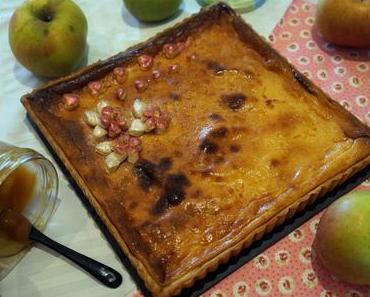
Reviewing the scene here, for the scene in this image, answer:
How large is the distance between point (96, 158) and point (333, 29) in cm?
68

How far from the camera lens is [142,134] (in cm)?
108

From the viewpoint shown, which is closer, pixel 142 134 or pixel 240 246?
pixel 240 246

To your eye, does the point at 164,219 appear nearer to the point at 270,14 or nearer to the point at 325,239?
the point at 325,239

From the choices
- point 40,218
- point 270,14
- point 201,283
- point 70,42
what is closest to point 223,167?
point 201,283

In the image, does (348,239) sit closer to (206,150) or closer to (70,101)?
(206,150)

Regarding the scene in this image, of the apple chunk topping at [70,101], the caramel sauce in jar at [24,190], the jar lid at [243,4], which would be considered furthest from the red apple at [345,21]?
the caramel sauce in jar at [24,190]

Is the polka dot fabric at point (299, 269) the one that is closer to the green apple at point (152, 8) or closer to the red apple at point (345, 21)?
the red apple at point (345, 21)

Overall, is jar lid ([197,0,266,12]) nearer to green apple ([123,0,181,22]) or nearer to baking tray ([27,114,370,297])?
green apple ([123,0,181,22])

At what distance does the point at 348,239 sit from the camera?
0.86 m

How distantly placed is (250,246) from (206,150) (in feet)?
0.70

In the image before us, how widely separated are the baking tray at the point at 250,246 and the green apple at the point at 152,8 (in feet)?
1.69

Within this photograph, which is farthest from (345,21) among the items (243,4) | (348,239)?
(348,239)

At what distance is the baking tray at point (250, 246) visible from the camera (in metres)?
0.94

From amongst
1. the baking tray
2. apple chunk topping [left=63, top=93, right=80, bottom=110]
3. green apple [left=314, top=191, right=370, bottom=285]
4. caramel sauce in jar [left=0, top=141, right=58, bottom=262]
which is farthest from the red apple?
caramel sauce in jar [left=0, top=141, right=58, bottom=262]
